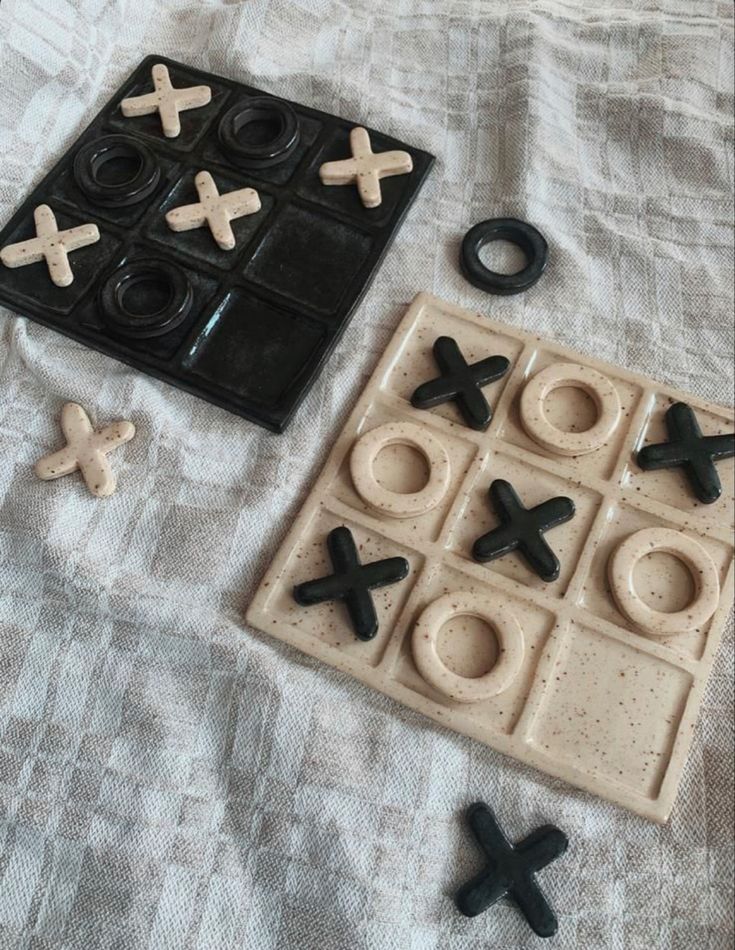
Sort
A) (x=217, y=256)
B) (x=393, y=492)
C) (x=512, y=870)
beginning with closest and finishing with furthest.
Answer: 1. (x=512, y=870)
2. (x=393, y=492)
3. (x=217, y=256)

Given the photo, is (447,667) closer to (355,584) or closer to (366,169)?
(355,584)

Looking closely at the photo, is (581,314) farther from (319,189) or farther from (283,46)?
(283,46)

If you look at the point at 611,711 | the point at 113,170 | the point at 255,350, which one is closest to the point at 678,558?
the point at 611,711

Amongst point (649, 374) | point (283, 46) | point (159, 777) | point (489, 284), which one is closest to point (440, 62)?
point (283, 46)

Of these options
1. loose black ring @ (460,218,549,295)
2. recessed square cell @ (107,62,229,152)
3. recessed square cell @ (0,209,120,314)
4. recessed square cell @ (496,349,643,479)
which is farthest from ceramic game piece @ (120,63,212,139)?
recessed square cell @ (496,349,643,479)

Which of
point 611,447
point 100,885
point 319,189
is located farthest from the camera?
point 319,189

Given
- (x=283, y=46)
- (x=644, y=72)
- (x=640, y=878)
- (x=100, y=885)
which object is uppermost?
(x=644, y=72)

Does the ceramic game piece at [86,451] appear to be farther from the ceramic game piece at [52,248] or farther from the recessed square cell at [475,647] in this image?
the recessed square cell at [475,647]
